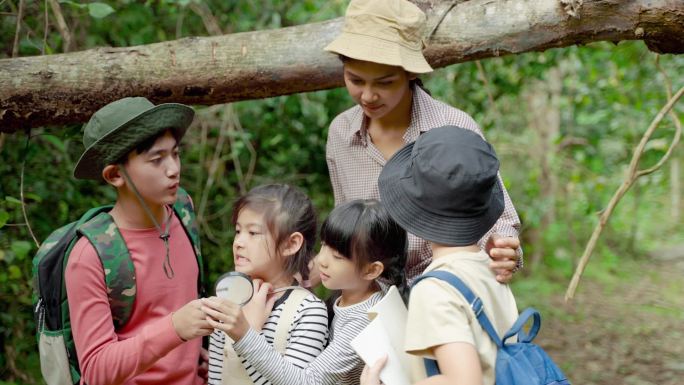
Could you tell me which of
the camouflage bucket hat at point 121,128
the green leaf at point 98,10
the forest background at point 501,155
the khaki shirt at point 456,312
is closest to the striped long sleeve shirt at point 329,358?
the khaki shirt at point 456,312

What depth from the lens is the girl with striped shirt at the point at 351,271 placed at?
90.7 inches

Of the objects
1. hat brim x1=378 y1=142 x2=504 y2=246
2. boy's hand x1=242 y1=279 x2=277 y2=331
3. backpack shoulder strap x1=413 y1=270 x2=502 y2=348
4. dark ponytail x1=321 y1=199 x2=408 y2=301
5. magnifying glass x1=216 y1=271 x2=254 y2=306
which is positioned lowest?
boy's hand x1=242 y1=279 x2=277 y2=331

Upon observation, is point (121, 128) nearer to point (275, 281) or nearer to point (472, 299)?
point (275, 281)

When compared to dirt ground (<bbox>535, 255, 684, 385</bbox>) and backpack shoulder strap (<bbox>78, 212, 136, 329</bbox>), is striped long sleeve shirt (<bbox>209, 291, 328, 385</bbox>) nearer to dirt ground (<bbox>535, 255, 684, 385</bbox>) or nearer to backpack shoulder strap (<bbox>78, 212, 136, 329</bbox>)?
backpack shoulder strap (<bbox>78, 212, 136, 329</bbox>)

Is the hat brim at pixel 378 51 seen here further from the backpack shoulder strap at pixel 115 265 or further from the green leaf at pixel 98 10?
the green leaf at pixel 98 10

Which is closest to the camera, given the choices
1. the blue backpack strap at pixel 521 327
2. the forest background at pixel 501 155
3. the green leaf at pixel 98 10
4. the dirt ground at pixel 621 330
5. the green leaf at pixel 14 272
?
the blue backpack strap at pixel 521 327

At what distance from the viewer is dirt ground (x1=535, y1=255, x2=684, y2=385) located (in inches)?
228

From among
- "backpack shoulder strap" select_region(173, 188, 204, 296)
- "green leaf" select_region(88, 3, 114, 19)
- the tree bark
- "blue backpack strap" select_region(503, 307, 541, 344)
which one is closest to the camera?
"blue backpack strap" select_region(503, 307, 541, 344)

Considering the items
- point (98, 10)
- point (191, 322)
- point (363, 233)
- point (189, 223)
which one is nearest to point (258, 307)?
point (191, 322)

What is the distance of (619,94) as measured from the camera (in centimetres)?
684

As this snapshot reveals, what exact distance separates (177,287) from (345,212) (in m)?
0.64

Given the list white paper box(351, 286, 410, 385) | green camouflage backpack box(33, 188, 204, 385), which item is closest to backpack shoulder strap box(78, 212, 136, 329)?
green camouflage backpack box(33, 188, 204, 385)

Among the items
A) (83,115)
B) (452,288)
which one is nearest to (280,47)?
(83,115)

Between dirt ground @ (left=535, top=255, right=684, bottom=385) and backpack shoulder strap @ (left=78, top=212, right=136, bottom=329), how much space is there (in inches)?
165
